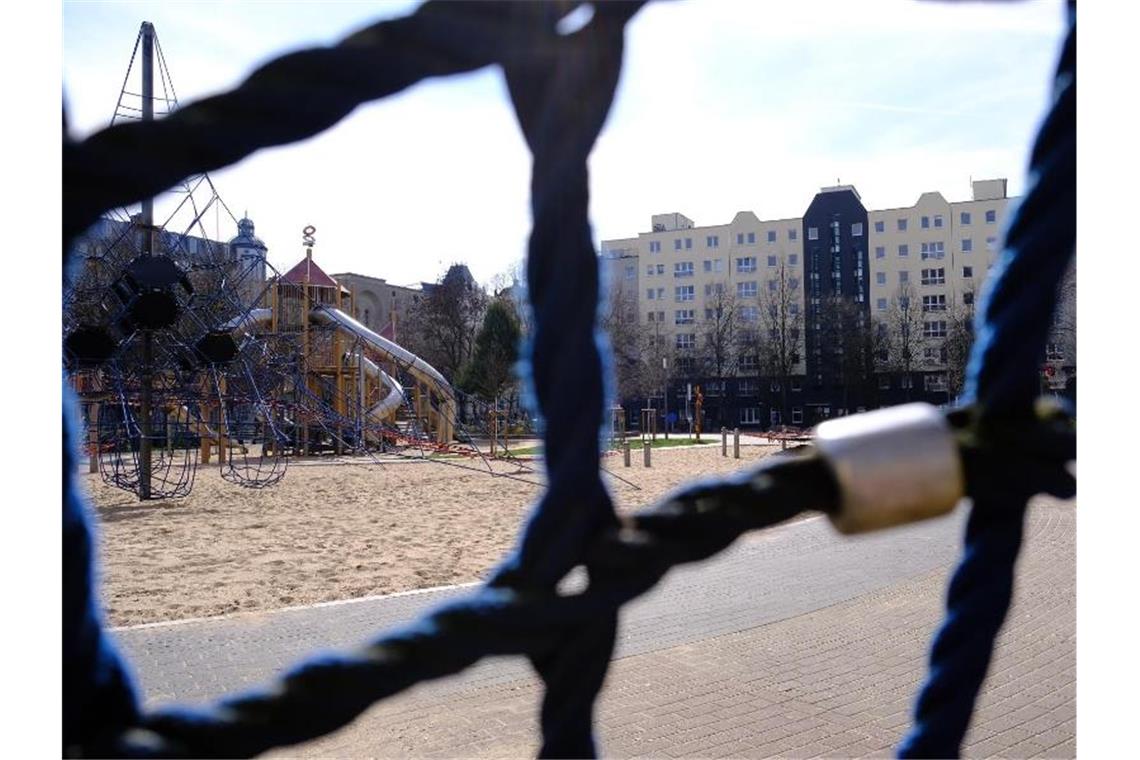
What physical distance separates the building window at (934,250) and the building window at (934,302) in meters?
2.37

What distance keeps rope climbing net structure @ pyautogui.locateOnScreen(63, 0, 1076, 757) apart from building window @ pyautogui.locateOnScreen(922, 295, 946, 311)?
49870mm

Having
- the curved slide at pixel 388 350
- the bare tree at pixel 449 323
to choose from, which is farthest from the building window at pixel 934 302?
the curved slide at pixel 388 350

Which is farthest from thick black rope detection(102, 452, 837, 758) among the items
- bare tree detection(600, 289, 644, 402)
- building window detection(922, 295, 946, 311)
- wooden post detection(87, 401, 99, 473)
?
building window detection(922, 295, 946, 311)

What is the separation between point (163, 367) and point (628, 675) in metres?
10.7

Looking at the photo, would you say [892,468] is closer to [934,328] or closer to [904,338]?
[904,338]

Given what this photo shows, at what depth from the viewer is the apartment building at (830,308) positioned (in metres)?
44.3

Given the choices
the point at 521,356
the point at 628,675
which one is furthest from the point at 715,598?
the point at 521,356

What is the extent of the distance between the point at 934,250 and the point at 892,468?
53.3 meters

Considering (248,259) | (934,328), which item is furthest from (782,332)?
(248,259)

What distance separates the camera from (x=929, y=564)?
7.75m

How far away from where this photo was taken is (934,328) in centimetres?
4656

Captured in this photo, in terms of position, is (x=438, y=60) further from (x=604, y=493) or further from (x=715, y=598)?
(x=715, y=598)

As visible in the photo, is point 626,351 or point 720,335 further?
point 720,335

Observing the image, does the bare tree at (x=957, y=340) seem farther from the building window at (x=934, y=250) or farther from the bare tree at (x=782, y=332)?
the bare tree at (x=782, y=332)
